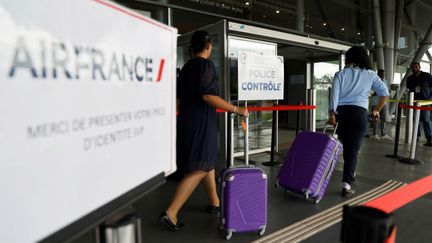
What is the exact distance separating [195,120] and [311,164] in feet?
4.55

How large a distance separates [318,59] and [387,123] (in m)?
4.28

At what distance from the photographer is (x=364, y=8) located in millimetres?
10727

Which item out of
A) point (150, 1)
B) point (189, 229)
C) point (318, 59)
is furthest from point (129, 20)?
point (318, 59)

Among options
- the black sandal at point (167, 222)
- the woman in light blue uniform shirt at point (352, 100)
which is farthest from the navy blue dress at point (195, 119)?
the woman in light blue uniform shirt at point (352, 100)

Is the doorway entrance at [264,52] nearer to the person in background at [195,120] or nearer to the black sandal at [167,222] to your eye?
the person in background at [195,120]

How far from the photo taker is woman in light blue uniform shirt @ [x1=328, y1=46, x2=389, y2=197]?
3.39 m

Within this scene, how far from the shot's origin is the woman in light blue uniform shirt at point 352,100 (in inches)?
133

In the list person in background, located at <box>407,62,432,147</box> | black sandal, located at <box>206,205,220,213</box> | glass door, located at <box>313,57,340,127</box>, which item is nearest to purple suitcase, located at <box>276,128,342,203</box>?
black sandal, located at <box>206,205,220,213</box>

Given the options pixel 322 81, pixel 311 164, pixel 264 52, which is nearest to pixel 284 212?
pixel 311 164

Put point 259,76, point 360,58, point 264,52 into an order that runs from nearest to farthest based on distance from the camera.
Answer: point 360,58, point 259,76, point 264,52

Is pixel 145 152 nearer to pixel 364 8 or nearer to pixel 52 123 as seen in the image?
pixel 52 123

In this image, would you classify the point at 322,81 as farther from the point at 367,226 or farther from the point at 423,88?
the point at 367,226

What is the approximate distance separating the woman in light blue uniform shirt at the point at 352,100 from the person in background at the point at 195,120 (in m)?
1.45

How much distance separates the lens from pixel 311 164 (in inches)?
128
